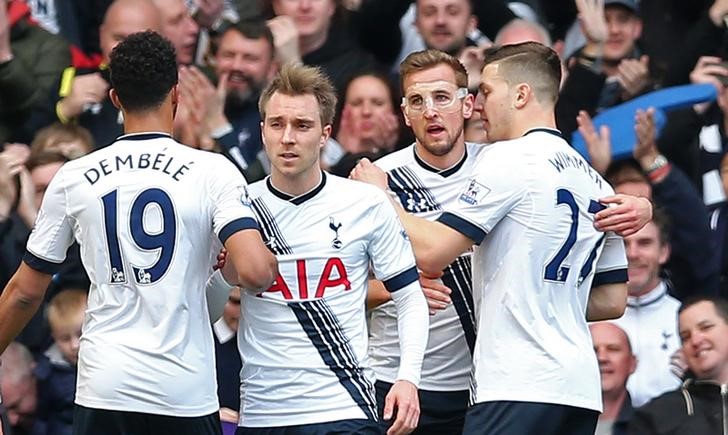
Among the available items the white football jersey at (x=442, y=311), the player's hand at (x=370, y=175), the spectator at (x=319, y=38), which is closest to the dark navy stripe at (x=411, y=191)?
the white football jersey at (x=442, y=311)

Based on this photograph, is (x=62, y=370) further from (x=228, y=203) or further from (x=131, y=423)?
(x=228, y=203)

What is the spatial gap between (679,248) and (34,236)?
461 cm

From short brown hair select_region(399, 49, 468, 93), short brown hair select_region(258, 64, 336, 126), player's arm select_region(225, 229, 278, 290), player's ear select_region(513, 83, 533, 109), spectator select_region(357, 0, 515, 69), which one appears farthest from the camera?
spectator select_region(357, 0, 515, 69)

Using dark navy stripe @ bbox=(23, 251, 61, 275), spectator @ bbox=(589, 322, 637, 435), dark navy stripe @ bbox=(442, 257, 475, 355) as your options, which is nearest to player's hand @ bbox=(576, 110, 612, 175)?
spectator @ bbox=(589, 322, 637, 435)

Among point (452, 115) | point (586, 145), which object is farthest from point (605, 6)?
point (452, 115)

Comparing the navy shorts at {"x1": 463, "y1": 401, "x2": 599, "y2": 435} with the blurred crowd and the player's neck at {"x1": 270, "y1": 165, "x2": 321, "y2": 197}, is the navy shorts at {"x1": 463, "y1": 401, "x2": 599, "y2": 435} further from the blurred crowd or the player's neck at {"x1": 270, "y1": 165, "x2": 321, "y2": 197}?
the blurred crowd

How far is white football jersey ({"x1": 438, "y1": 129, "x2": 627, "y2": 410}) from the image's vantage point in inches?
310

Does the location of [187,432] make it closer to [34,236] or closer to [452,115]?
[34,236]

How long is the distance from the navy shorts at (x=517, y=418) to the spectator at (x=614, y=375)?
212 cm

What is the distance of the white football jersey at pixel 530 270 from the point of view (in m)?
7.87

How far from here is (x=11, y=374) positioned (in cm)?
1027

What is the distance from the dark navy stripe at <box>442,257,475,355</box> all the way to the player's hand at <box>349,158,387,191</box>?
522 mm

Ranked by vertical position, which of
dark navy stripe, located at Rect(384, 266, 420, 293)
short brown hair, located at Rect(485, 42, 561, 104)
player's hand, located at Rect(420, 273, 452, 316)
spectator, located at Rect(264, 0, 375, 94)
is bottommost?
player's hand, located at Rect(420, 273, 452, 316)

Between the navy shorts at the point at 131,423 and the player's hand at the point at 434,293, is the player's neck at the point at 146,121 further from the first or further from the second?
the player's hand at the point at 434,293
